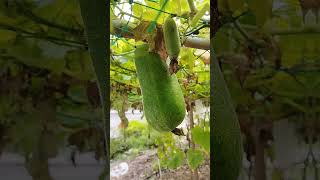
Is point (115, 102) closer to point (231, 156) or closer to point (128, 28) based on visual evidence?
point (128, 28)

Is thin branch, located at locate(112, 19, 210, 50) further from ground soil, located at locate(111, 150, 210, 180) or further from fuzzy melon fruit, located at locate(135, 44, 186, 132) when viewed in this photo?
ground soil, located at locate(111, 150, 210, 180)

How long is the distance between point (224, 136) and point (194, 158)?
2.13ft

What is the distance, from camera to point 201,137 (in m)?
1.45

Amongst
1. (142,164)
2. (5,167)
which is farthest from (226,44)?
(142,164)

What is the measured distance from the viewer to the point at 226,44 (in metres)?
0.99

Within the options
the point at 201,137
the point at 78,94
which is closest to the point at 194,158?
the point at 201,137

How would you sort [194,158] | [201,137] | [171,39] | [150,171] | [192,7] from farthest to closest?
[150,171] → [194,158] → [201,137] → [192,7] → [171,39]

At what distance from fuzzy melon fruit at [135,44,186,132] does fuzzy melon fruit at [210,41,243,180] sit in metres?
0.16

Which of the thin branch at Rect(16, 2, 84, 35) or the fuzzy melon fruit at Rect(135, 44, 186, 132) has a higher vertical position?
the thin branch at Rect(16, 2, 84, 35)

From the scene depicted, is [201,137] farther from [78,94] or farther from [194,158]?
[78,94]

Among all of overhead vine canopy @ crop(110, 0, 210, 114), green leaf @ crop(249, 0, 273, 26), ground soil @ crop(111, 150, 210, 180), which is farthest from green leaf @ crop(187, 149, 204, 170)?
green leaf @ crop(249, 0, 273, 26)

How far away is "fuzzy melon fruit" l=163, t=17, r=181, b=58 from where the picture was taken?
3.64 ft

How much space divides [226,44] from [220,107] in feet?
0.49

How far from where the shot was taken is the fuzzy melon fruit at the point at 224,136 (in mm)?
966
